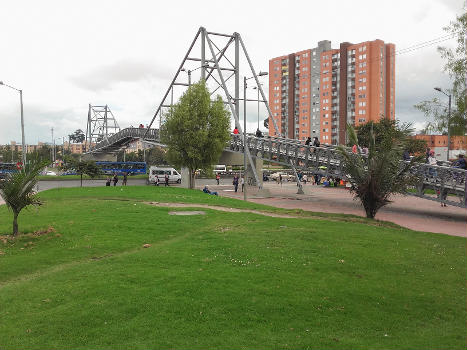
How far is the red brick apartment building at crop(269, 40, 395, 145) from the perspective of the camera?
305 feet

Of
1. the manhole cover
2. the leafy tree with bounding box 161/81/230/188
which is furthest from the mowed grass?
the leafy tree with bounding box 161/81/230/188

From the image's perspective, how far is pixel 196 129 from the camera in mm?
35969

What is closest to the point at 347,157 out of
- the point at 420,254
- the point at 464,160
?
the point at 420,254

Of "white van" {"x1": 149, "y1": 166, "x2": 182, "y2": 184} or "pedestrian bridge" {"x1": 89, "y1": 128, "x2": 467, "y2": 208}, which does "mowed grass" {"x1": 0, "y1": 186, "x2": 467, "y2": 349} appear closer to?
"pedestrian bridge" {"x1": 89, "y1": 128, "x2": 467, "y2": 208}

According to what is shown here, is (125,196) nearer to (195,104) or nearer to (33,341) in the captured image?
(195,104)

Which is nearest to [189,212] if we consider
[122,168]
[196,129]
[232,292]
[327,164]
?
[232,292]

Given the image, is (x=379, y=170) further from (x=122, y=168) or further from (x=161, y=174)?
(x=122, y=168)

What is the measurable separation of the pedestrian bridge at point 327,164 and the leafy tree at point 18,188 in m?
15.2

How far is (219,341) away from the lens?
5.41m

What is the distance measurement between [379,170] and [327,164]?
12.7 m

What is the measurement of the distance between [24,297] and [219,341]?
12.7 ft

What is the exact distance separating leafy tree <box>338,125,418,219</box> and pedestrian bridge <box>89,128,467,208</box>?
336 centimetres

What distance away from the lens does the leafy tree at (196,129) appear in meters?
35.3

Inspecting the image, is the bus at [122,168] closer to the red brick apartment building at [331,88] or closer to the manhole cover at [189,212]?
the manhole cover at [189,212]
